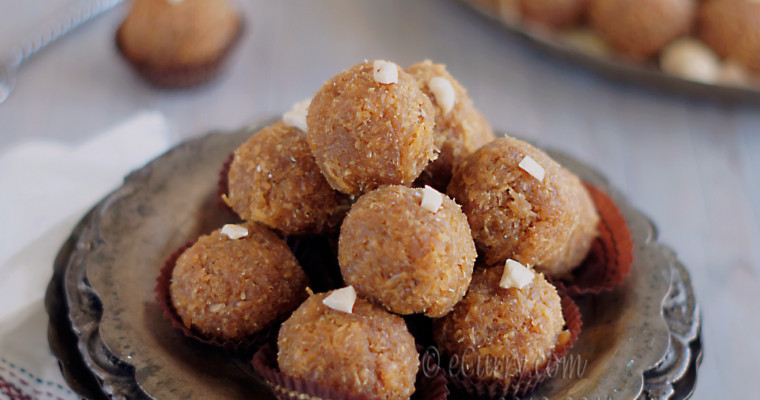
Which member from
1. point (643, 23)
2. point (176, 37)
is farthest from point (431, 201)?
point (643, 23)

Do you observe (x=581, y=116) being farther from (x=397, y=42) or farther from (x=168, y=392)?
(x=168, y=392)

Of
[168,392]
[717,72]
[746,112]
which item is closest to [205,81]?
[168,392]

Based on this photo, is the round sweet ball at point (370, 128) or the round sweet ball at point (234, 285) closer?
the round sweet ball at point (370, 128)

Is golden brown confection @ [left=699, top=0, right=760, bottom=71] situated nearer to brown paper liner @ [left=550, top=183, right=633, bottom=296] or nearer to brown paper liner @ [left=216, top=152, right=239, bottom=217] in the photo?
brown paper liner @ [left=550, top=183, right=633, bottom=296]

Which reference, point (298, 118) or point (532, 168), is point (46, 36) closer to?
point (298, 118)

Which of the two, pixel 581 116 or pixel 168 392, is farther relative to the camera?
pixel 581 116

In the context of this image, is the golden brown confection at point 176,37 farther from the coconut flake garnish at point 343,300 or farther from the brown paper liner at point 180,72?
the coconut flake garnish at point 343,300

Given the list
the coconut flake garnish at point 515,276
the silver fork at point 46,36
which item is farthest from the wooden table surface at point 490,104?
the coconut flake garnish at point 515,276
